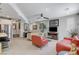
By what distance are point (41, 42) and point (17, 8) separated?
1093mm

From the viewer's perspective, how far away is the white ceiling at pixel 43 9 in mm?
2773

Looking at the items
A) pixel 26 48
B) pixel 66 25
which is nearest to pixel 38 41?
pixel 26 48

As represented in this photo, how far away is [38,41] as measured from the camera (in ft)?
10.4

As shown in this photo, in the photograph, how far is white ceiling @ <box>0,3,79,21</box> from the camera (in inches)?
109

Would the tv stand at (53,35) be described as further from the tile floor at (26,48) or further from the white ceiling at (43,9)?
the white ceiling at (43,9)

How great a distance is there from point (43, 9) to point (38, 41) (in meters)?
0.89

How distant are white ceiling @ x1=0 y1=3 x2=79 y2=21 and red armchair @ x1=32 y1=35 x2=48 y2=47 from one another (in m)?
0.52

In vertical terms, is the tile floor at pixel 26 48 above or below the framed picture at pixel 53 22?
below

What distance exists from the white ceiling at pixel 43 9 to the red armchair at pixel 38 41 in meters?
0.52

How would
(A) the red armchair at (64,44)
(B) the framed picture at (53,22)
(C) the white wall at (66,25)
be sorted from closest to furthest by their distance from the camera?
(A) the red armchair at (64,44) < (C) the white wall at (66,25) < (B) the framed picture at (53,22)

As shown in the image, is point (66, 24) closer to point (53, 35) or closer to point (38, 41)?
point (53, 35)

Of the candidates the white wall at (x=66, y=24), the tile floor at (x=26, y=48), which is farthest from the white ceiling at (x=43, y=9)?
the tile floor at (x=26, y=48)

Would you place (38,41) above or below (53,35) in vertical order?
Result: below

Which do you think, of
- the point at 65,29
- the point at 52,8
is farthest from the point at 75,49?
the point at 52,8
